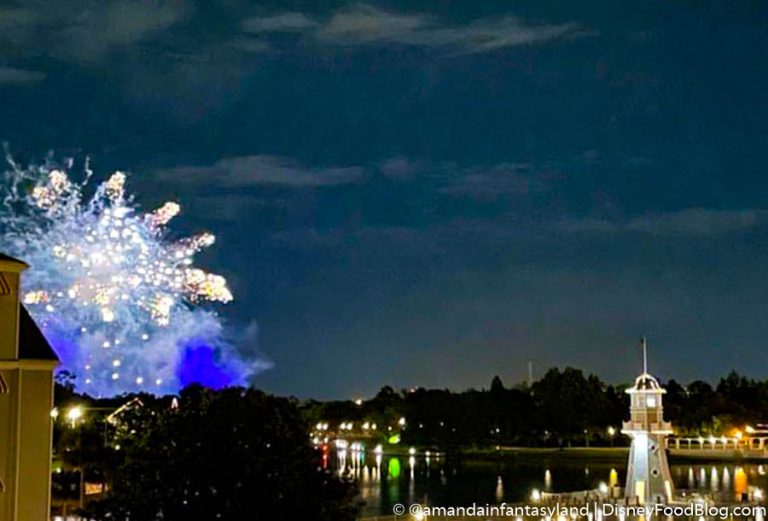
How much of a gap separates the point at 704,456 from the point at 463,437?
2653 cm

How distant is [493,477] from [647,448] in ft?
140

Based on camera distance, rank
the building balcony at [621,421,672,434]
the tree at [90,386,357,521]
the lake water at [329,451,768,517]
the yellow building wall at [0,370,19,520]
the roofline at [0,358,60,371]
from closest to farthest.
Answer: the yellow building wall at [0,370,19,520], the roofline at [0,358,60,371], the tree at [90,386,357,521], the building balcony at [621,421,672,434], the lake water at [329,451,768,517]

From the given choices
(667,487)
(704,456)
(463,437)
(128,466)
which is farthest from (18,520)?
(463,437)

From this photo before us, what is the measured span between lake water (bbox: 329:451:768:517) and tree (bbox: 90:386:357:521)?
132 feet

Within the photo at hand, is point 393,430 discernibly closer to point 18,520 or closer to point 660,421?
point 660,421

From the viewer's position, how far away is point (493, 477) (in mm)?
87875

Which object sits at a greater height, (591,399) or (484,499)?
(591,399)

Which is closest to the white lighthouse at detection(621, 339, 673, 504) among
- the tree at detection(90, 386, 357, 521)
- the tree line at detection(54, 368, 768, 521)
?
the tree line at detection(54, 368, 768, 521)

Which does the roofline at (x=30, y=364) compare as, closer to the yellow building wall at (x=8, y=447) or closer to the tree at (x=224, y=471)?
the yellow building wall at (x=8, y=447)

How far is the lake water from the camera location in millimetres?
70438

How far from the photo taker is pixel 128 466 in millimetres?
21047

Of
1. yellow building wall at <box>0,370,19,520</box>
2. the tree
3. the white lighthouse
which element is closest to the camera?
yellow building wall at <box>0,370,19,520</box>

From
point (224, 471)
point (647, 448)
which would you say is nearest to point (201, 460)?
point (224, 471)

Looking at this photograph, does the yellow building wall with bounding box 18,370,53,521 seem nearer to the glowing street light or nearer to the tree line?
the tree line
